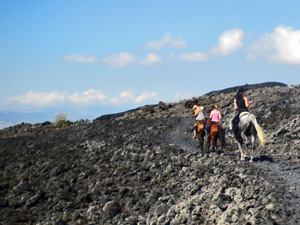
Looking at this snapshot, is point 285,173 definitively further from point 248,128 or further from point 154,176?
point 154,176

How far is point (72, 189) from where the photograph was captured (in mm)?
16219

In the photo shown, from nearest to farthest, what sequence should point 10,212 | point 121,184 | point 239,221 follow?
point 239,221
point 121,184
point 10,212

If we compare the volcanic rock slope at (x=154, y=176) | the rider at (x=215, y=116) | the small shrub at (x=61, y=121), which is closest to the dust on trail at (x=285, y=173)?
the volcanic rock slope at (x=154, y=176)

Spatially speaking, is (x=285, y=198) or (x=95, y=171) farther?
(x=95, y=171)

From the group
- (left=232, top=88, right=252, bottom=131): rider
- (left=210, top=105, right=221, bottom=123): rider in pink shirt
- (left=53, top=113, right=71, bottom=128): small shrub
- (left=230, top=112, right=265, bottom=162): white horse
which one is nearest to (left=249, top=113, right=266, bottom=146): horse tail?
(left=230, top=112, right=265, bottom=162): white horse

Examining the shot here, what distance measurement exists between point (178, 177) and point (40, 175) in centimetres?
966

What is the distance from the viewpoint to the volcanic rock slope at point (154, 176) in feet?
32.8

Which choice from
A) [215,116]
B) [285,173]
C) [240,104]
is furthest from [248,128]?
[285,173]

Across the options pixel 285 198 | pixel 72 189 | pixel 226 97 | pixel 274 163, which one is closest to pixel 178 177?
pixel 274 163

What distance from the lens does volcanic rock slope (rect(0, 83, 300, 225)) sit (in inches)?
394

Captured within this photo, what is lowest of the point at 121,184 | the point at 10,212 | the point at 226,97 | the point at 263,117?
the point at 10,212

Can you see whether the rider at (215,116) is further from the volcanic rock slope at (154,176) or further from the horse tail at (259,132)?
the horse tail at (259,132)

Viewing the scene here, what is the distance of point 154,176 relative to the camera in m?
14.3

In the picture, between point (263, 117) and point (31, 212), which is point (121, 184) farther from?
point (263, 117)
